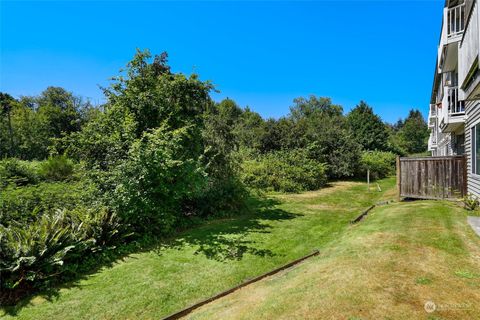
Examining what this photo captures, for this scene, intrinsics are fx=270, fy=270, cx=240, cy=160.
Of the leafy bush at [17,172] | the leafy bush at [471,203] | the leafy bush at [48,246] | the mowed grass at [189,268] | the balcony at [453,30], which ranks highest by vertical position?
the balcony at [453,30]

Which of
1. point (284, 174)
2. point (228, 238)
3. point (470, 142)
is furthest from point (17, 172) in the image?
point (470, 142)

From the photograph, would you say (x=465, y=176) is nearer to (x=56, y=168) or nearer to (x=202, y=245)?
(x=202, y=245)

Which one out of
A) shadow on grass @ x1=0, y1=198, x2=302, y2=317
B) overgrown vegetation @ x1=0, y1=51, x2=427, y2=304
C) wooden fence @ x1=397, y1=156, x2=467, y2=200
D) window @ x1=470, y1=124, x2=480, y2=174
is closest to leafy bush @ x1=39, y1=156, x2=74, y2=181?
overgrown vegetation @ x1=0, y1=51, x2=427, y2=304

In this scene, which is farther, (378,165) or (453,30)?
(378,165)

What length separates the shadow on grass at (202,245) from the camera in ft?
16.5

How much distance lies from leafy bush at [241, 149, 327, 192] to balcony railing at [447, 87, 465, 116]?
830 cm

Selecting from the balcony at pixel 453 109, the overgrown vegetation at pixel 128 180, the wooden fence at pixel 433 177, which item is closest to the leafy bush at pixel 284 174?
the overgrown vegetation at pixel 128 180

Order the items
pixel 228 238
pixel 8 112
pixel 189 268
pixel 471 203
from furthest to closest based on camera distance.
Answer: pixel 8 112
pixel 471 203
pixel 228 238
pixel 189 268

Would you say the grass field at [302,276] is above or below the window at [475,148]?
below

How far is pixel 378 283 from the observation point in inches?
150

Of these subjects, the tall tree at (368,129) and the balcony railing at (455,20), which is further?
the tall tree at (368,129)

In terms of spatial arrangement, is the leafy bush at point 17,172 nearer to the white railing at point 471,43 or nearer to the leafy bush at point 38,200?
the leafy bush at point 38,200

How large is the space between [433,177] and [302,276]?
8.10 meters

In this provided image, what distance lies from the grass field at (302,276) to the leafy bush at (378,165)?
578 inches
